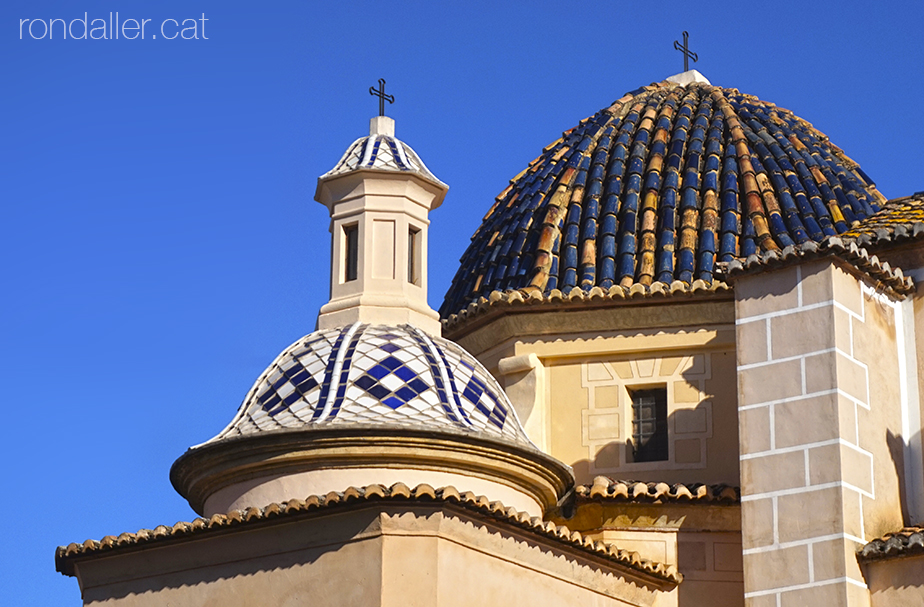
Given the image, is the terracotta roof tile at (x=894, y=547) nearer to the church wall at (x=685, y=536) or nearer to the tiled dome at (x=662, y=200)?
the church wall at (x=685, y=536)

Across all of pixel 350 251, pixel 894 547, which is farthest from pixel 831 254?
pixel 350 251

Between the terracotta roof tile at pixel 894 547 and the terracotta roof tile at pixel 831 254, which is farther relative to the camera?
the terracotta roof tile at pixel 831 254

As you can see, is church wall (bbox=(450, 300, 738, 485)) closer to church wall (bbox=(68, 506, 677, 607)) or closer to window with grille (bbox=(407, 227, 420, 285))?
window with grille (bbox=(407, 227, 420, 285))

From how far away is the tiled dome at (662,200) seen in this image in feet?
61.3

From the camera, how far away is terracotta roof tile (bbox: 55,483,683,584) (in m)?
13.5

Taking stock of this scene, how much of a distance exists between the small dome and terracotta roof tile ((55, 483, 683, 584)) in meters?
4.01

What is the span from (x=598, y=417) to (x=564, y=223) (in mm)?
2600

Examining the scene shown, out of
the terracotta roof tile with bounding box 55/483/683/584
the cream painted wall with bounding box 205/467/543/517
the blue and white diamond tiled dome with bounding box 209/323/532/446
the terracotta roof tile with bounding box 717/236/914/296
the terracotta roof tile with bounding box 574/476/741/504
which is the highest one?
the terracotta roof tile with bounding box 717/236/914/296

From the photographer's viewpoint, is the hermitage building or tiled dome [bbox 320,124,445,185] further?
tiled dome [bbox 320,124,445,185]

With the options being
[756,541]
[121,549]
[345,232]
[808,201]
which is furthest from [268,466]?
[808,201]

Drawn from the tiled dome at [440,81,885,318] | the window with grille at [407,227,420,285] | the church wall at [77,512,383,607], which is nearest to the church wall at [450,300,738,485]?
the tiled dome at [440,81,885,318]

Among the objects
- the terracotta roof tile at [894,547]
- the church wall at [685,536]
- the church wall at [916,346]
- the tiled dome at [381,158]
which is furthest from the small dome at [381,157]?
the terracotta roof tile at [894,547]

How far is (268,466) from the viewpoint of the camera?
14781 millimetres

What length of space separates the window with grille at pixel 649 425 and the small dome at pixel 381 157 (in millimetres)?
3231
